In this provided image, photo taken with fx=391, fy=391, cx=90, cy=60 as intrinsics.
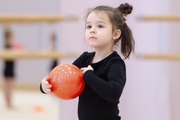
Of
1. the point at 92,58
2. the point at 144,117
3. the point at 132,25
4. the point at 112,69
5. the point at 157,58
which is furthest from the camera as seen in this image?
the point at 157,58

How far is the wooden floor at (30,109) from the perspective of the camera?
3.24m

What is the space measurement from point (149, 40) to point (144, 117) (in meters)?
0.41

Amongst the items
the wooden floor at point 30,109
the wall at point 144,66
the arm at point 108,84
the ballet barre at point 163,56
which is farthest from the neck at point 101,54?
the wooden floor at point 30,109

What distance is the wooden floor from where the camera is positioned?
10.6ft

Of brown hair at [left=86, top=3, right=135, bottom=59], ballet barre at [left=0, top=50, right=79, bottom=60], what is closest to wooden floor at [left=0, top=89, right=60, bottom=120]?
ballet barre at [left=0, top=50, right=79, bottom=60]

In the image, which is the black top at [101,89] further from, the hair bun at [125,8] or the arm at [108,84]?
the hair bun at [125,8]

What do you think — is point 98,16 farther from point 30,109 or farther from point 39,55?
point 30,109

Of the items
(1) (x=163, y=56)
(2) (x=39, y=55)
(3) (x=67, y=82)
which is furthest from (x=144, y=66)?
(2) (x=39, y=55)

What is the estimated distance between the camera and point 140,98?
1.78m

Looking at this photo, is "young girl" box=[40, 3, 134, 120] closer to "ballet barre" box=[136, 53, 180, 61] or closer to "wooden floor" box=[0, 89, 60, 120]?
"ballet barre" box=[136, 53, 180, 61]

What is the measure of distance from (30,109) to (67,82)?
2.65 m

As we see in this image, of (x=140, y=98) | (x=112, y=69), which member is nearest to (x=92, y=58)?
(x=112, y=69)

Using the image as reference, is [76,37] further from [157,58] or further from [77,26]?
[157,58]

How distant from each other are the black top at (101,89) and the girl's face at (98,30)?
0.20ft
